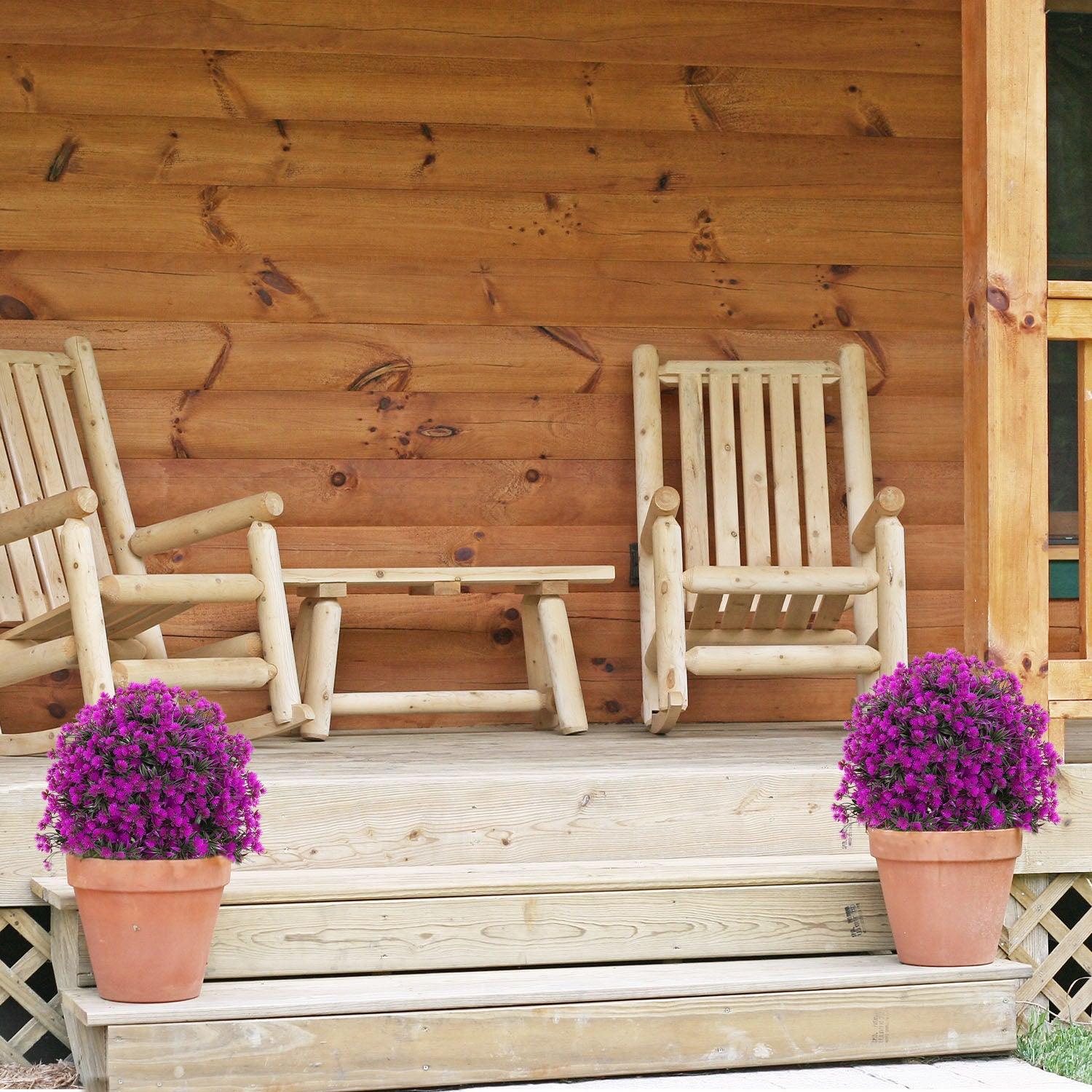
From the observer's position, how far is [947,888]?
2.22 meters

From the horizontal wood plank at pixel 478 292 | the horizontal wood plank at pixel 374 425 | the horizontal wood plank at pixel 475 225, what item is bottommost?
the horizontal wood plank at pixel 374 425

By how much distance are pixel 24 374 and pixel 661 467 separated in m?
1.54

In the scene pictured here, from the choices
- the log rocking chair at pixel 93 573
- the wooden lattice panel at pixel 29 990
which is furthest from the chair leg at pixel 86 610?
the wooden lattice panel at pixel 29 990

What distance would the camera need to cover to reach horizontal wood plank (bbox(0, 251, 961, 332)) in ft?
12.3

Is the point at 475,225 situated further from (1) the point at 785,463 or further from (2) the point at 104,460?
(2) the point at 104,460

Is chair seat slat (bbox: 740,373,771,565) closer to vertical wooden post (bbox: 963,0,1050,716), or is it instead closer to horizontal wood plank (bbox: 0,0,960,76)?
horizontal wood plank (bbox: 0,0,960,76)

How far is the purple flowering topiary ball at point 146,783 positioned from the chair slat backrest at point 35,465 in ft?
4.91

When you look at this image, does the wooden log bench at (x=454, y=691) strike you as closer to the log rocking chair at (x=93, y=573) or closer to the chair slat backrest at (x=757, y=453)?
the log rocking chair at (x=93, y=573)

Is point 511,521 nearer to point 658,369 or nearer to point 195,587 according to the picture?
point 658,369

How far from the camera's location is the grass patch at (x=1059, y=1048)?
219cm

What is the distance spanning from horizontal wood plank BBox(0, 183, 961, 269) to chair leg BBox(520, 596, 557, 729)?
913mm

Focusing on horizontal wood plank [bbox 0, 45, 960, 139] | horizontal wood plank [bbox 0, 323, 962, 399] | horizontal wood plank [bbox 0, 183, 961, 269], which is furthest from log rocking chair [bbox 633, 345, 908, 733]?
horizontal wood plank [bbox 0, 45, 960, 139]

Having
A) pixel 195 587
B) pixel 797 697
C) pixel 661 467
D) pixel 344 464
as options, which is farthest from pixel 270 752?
pixel 797 697

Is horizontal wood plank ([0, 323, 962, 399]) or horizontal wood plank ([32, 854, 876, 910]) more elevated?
horizontal wood plank ([0, 323, 962, 399])
